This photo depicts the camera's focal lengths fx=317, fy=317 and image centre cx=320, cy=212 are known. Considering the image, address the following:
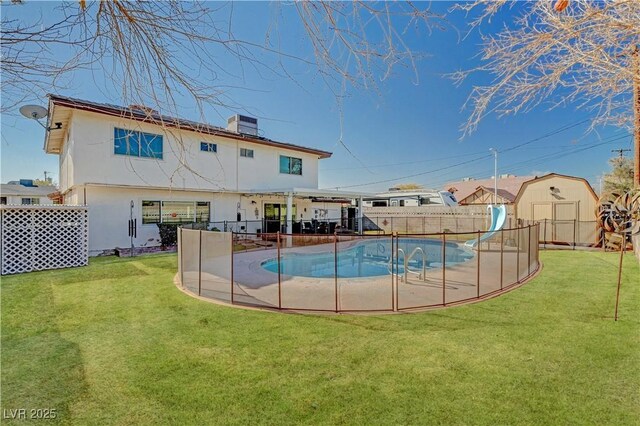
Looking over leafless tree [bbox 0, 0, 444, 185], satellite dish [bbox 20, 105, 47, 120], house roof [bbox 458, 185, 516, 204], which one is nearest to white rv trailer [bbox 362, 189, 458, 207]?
house roof [bbox 458, 185, 516, 204]

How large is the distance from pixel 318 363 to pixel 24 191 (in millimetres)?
39637

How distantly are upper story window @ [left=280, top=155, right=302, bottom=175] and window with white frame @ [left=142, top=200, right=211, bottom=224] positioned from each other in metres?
5.30

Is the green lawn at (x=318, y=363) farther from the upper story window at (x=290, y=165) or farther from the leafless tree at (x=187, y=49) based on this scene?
the upper story window at (x=290, y=165)

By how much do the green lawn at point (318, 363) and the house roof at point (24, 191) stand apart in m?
32.4

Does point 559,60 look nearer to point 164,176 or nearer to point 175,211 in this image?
point 164,176

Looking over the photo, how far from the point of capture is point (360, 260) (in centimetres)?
1389

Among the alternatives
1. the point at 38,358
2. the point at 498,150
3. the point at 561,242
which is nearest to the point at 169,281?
the point at 38,358

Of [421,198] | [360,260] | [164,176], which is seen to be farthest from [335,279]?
[421,198]

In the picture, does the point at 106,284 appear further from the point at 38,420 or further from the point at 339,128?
the point at 339,128

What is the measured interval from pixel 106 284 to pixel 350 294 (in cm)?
617

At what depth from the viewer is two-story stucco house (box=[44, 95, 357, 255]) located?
499 inches

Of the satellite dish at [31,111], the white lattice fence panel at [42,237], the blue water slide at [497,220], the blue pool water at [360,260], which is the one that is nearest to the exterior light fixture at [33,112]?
the satellite dish at [31,111]

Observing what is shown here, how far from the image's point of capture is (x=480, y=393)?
3408mm

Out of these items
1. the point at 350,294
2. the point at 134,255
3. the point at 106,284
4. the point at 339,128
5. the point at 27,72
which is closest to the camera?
the point at 27,72
